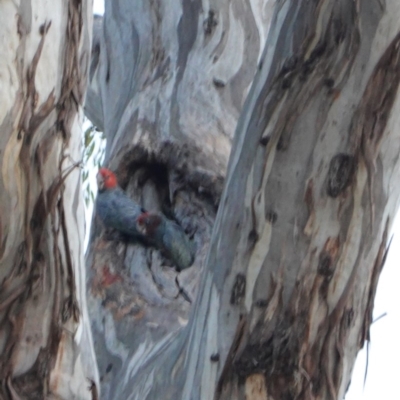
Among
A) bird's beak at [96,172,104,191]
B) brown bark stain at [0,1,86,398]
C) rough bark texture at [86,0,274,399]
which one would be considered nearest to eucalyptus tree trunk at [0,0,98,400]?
brown bark stain at [0,1,86,398]

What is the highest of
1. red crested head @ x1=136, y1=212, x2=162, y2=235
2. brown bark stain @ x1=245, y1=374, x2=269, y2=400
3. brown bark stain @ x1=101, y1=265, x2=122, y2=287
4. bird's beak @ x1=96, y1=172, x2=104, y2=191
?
bird's beak @ x1=96, y1=172, x2=104, y2=191

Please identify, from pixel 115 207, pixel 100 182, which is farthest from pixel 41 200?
pixel 100 182

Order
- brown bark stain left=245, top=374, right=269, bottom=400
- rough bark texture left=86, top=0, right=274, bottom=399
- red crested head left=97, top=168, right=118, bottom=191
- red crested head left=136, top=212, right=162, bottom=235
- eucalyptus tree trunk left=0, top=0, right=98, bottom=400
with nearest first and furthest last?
eucalyptus tree trunk left=0, top=0, right=98, bottom=400 → brown bark stain left=245, top=374, right=269, bottom=400 → rough bark texture left=86, top=0, right=274, bottom=399 → red crested head left=136, top=212, right=162, bottom=235 → red crested head left=97, top=168, right=118, bottom=191

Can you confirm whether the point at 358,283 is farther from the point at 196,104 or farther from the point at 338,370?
the point at 196,104

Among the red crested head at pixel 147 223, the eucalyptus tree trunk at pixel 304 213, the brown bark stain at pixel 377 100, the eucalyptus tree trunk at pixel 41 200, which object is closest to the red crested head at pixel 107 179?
the red crested head at pixel 147 223

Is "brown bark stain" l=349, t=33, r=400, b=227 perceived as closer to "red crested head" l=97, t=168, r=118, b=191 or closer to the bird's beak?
"red crested head" l=97, t=168, r=118, b=191

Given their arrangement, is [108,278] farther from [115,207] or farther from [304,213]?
[304,213]

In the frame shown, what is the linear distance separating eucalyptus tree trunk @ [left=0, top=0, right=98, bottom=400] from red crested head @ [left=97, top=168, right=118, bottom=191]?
53.2 inches

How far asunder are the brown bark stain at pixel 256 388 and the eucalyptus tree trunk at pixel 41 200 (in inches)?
12.0

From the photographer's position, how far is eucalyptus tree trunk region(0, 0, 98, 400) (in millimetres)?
1552

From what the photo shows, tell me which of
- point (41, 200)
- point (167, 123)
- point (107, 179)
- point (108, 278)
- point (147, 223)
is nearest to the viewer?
point (41, 200)

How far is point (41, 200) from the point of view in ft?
5.20

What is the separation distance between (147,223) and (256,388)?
4.05 ft

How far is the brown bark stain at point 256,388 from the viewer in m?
1.72
